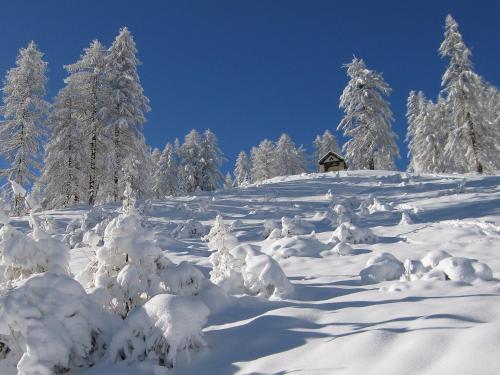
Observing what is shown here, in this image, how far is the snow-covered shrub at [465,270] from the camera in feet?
15.9

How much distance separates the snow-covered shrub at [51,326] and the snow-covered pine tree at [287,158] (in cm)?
4727

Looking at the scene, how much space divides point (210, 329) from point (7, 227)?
2.54 m

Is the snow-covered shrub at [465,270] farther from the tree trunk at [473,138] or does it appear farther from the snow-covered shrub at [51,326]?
the tree trunk at [473,138]

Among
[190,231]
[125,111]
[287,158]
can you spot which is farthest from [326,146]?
[190,231]

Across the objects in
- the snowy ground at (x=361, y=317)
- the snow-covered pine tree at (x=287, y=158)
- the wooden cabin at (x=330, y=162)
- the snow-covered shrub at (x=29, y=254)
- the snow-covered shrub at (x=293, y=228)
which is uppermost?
the snow-covered pine tree at (x=287, y=158)

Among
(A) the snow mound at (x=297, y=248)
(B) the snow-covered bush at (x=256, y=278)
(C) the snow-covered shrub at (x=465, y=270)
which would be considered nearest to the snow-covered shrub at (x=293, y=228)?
(A) the snow mound at (x=297, y=248)

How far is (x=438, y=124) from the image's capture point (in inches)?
1679

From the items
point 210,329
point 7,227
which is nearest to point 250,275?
point 210,329

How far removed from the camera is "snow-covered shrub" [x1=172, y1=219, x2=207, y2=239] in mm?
11413

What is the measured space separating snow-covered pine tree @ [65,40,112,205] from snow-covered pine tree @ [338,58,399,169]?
20438 millimetres

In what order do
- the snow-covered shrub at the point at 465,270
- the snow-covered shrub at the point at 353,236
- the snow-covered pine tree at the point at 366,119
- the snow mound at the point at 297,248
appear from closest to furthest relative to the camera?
the snow-covered shrub at the point at 465,270, the snow mound at the point at 297,248, the snow-covered shrub at the point at 353,236, the snow-covered pine tree at the point at 366,119

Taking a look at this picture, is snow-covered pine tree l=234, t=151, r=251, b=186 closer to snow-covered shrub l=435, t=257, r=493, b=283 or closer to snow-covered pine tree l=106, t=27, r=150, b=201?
snow-covered pine tree l=106, t=27, r=150, b=201

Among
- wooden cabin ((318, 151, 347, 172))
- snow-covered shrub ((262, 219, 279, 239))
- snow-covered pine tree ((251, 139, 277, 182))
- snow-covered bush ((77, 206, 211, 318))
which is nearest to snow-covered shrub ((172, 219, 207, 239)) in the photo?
snow-covered shrub ((262, 219, 279, 239))

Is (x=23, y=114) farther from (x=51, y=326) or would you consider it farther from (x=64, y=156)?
(x=51, y=326)
